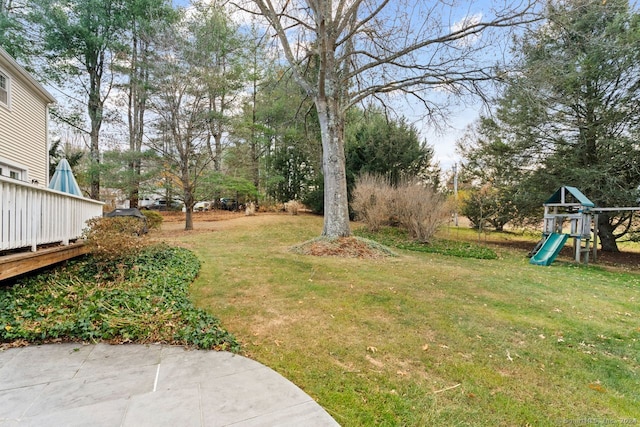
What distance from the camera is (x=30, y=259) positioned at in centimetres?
379

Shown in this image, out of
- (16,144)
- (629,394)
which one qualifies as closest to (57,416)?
(629,394)

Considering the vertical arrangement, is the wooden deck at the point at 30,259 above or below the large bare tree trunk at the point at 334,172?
below

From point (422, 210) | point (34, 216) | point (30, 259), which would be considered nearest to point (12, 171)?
point (34, 216)

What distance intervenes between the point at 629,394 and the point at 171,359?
143 inches

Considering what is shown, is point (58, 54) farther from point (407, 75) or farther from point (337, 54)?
point (407, 75)

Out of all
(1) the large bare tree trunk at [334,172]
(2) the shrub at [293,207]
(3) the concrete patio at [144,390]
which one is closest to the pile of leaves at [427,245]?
(1) the large bare tree trunk at [334,172]

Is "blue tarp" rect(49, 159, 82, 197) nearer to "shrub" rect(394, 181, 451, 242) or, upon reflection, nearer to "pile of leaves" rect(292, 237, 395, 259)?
"pile of leaves" rect(292, 237, 395, 259)

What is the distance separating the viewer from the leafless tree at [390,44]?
7.91 meters

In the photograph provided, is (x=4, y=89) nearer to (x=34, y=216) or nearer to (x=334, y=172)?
(x=34, y=216)

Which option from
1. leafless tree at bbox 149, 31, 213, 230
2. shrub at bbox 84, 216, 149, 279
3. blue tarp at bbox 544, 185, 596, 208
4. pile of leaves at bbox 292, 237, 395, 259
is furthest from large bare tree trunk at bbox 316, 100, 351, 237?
blue tarp at bbox 544, 185, 596, 208

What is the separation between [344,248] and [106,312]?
5.55 meters

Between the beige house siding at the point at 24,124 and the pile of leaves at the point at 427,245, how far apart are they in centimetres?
1117

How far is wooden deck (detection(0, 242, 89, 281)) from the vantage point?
11.0 feet

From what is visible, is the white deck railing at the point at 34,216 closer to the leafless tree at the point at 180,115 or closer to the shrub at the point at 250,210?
the leafless tree at the point at 180,115
